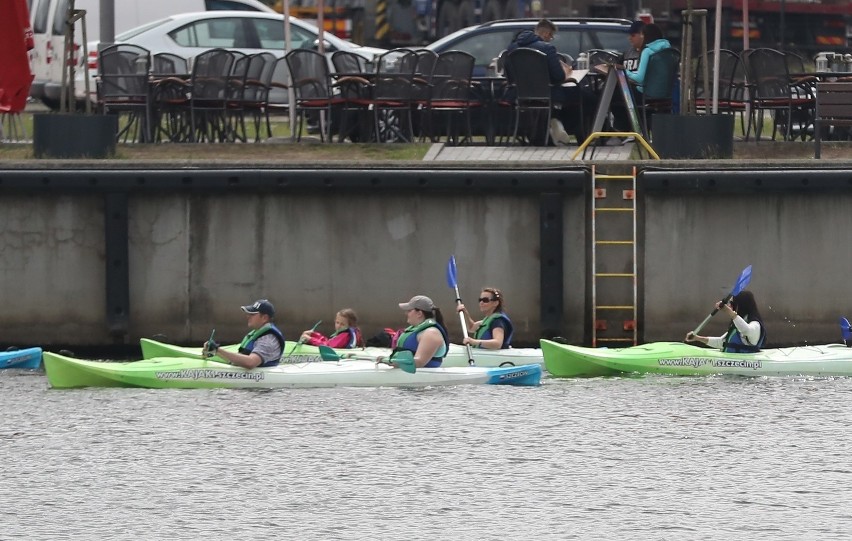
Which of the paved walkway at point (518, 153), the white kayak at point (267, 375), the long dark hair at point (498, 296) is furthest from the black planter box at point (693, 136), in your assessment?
the white kayak at point (267, 375)

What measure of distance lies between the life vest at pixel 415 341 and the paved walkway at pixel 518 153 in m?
2.57

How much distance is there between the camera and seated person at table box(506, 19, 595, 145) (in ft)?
68.3

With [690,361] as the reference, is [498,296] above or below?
above

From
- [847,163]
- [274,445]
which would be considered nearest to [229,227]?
[274,445]

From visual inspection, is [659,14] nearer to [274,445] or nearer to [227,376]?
[227,376]

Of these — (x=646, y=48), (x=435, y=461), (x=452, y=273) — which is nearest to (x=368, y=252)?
(x=452, y=273)

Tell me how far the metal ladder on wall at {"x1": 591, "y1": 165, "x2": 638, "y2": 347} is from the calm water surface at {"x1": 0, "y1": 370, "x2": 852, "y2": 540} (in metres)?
1.09

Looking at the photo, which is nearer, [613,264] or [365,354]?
[365,354]

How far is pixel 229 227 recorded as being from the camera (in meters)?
19.2

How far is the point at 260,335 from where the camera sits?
57.8 feet

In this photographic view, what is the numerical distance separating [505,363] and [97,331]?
3902mm

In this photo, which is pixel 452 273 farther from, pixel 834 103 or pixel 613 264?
pixel 834 103

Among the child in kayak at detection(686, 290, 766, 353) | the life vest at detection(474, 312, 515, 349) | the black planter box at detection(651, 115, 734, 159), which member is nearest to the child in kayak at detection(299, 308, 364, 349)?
the life vest at detection(474, 312, 515, 349)

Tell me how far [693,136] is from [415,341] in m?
3.68
